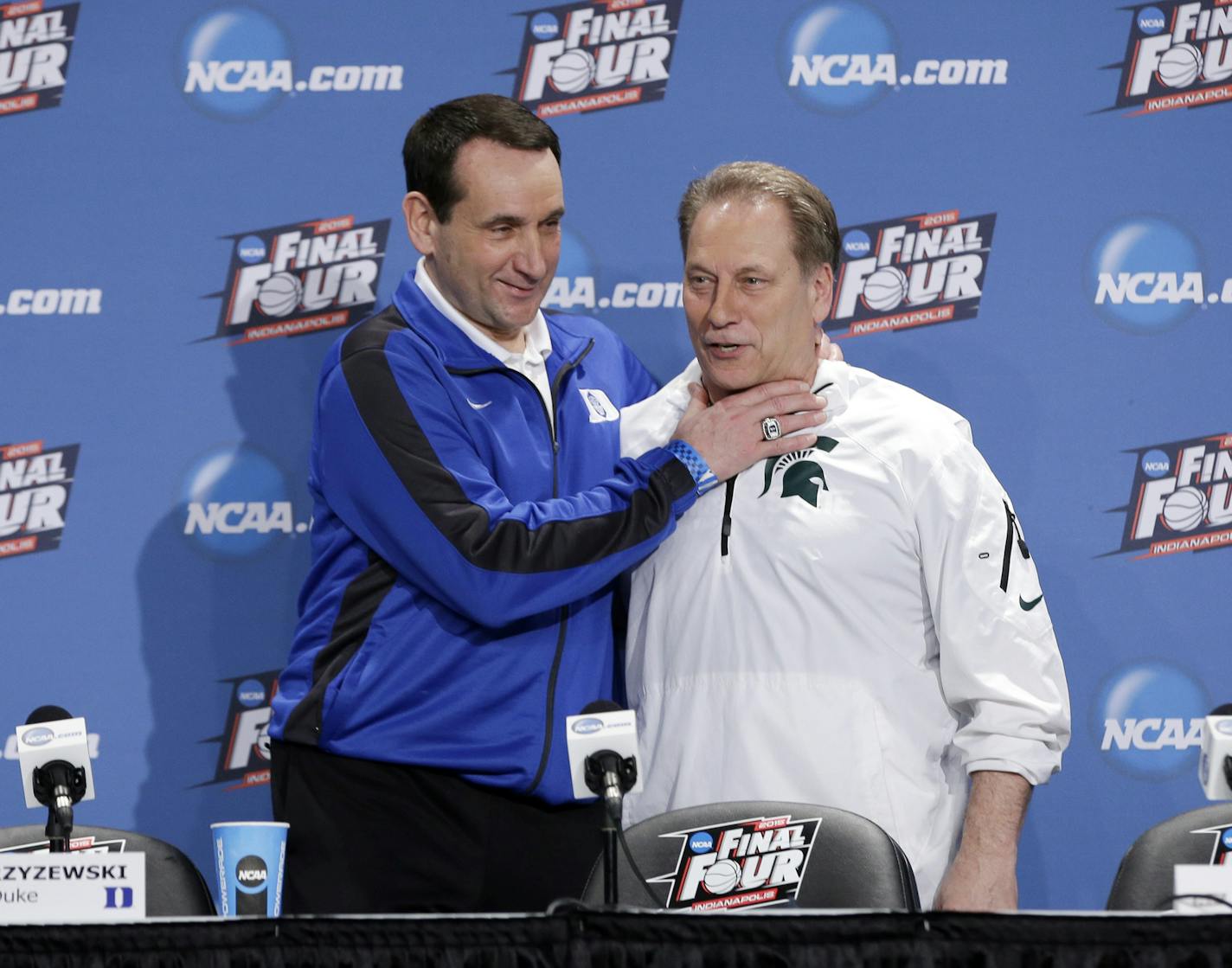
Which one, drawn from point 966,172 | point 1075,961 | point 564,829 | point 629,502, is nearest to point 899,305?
point 966,172

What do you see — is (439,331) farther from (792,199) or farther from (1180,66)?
(1180,66)

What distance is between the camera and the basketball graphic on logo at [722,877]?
2.04 m

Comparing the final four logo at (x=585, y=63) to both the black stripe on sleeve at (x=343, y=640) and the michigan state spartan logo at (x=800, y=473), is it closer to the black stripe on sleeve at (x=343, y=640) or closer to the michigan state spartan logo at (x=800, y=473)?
the michigan state spartan logo at (x=800, y=473)

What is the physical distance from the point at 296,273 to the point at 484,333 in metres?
0.77

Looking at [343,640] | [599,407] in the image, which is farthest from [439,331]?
[343,640]

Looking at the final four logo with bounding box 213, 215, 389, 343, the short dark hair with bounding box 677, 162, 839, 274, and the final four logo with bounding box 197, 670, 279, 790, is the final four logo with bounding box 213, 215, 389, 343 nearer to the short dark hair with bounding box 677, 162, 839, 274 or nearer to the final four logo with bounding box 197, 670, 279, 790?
the final four logo with bounding box 197, 670, 279, 790

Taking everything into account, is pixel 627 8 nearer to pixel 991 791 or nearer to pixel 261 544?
pixel 261 544

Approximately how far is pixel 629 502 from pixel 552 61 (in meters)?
1.25

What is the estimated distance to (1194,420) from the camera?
3.03 m

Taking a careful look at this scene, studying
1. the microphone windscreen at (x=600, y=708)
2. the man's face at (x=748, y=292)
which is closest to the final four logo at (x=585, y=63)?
the man's face at (x=748, y=292)

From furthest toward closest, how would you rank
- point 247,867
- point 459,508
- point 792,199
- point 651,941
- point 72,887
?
1. point 792,199
2. point 459,508
3. point 247,867
4. point 72,887
5. point 651,941

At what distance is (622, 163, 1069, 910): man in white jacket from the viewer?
221 cm

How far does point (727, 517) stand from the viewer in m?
2.37

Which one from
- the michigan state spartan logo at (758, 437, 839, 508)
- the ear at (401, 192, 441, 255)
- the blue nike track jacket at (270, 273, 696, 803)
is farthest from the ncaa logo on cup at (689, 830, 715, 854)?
the ear at (401, 192, 441, 255)
